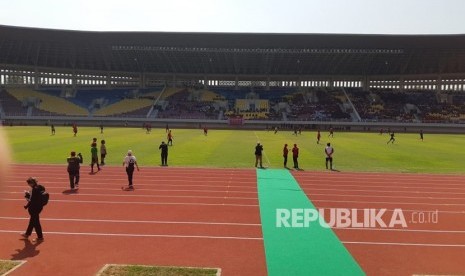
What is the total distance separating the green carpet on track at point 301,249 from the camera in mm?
7570

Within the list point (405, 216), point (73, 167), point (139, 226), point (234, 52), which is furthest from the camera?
point (234, 52)

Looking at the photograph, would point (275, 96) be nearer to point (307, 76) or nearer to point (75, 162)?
point (307, 76)

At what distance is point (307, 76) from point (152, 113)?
1313 inches

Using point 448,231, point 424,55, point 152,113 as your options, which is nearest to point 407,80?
point 424,55

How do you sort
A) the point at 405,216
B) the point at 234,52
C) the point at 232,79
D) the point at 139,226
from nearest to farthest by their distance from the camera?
the point at 139,226, the point at 405,216, the point at 234,52, the point at 232,79

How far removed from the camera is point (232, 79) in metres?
90.4

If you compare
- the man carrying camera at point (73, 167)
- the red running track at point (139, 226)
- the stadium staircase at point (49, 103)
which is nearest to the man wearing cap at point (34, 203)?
the red running track at point (139, 226)

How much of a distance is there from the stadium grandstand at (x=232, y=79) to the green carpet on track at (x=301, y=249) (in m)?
60.7

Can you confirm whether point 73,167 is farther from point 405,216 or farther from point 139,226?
point 405,216

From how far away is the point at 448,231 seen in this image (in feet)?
33.9

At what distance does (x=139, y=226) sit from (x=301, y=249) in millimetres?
4019

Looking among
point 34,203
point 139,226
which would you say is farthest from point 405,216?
point 34,203

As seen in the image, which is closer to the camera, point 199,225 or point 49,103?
point 199,225

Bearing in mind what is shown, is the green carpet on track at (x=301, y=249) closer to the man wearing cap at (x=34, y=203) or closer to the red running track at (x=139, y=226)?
the red running track at (x=139, y=226)
